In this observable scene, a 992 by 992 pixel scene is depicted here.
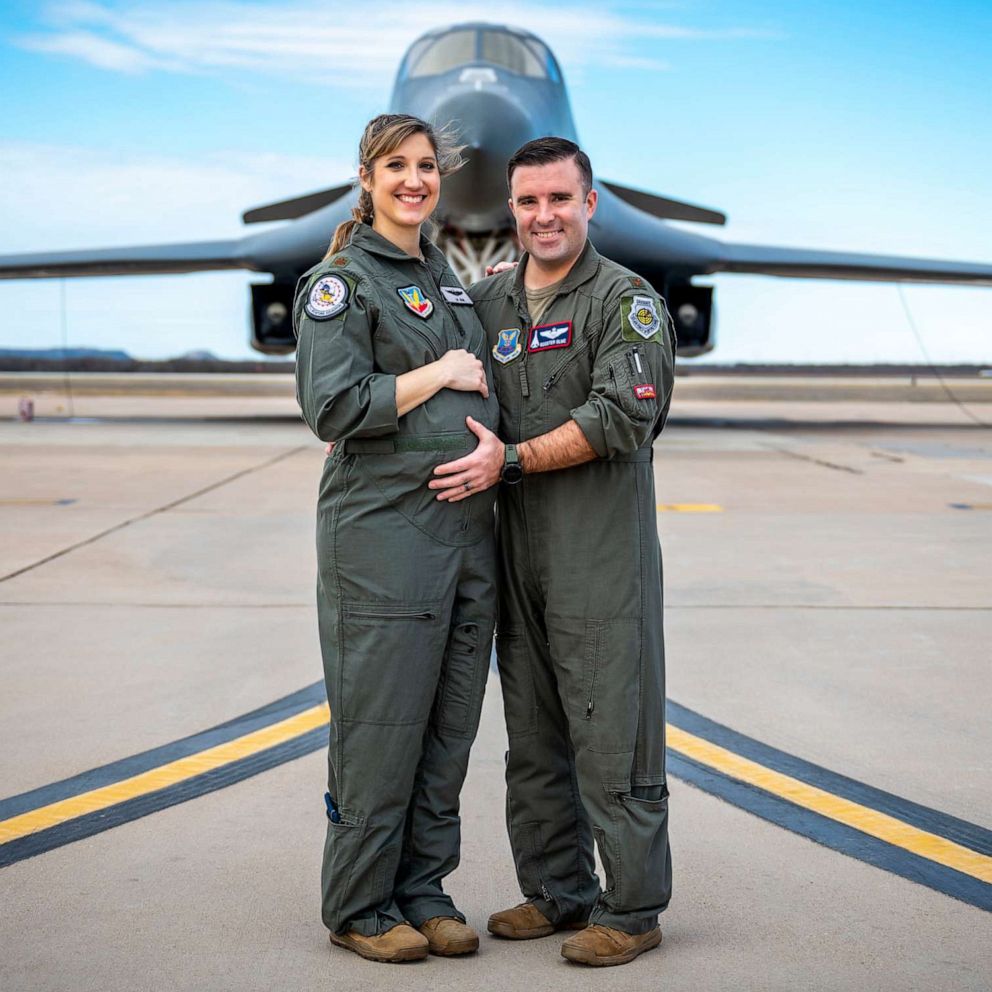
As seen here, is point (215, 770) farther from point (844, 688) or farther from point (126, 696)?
point (844, 688)

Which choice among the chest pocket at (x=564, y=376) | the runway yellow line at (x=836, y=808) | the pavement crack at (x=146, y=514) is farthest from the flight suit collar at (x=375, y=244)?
the pavement crack at (x=146, y=514)

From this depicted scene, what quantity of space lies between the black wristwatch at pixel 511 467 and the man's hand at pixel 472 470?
17 mm

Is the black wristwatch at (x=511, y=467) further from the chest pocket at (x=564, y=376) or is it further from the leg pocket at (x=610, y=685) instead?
the leg pocket at (x=610, y=685)

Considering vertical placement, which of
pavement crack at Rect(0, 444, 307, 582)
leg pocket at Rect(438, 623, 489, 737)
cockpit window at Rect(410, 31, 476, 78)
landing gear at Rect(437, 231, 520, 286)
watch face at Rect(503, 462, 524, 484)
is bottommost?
pavement crack at Rect(0, 444, 307, 582)

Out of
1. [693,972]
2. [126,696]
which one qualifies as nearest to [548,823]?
[693,972]

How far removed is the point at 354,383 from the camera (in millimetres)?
2695

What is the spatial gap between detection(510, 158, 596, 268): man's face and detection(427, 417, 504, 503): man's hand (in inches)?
19.0

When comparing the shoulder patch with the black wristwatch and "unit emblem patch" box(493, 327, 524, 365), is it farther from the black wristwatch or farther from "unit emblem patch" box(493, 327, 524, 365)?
the black wristwatch

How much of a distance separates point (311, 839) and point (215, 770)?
2.17 feet

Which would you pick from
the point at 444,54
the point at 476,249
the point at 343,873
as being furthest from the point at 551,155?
the point at 444,54

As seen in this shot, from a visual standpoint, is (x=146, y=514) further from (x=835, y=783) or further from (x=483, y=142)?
(x=835, y=783)

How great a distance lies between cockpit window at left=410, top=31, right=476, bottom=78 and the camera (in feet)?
48.6

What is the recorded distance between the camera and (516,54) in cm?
1512

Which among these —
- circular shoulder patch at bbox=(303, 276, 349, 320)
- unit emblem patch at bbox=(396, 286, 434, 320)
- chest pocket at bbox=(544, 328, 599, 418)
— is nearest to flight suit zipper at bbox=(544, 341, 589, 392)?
chest pocket at bbox=(544, 328, 599, 418)
